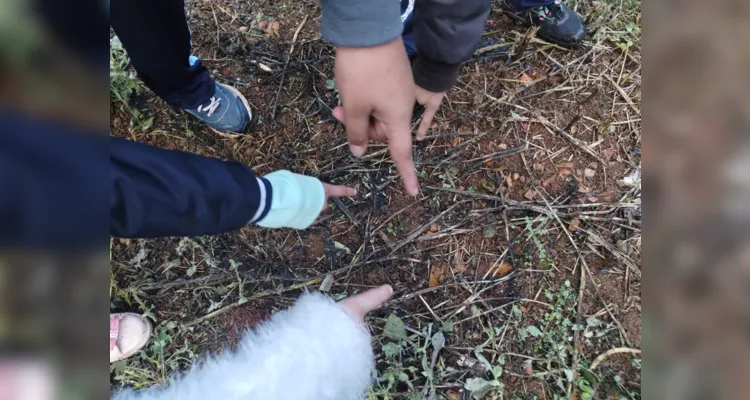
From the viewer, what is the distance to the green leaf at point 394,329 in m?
1.70

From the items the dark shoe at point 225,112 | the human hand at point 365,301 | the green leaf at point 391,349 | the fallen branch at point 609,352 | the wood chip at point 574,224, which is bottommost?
the green leaf at point 391,349

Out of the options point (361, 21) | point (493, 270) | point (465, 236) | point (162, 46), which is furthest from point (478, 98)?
point (162, 46)

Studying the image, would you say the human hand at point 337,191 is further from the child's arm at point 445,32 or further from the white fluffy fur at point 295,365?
the child's arm at point 445,32

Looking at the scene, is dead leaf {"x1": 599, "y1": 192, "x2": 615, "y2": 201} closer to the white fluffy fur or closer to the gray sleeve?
the white fluffy fur

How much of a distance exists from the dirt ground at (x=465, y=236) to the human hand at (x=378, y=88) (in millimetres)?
676

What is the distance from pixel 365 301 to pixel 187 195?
79 centimetres

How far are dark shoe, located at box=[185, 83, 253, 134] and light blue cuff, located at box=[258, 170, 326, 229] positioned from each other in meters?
0.45

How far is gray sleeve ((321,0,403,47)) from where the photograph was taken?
87 centimetres

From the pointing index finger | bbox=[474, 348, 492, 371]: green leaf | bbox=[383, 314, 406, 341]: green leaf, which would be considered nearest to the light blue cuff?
the pointing index finger
